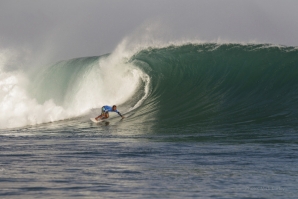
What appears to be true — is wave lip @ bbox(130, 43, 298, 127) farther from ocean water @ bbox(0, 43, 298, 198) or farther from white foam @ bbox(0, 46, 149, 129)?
white foam @ bbox(0, 46, 149, 129)

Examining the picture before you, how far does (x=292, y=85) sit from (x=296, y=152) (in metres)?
9.92

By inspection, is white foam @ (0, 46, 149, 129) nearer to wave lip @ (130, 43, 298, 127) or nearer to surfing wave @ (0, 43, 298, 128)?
surfing wave @ (0, 43, 298, 128)

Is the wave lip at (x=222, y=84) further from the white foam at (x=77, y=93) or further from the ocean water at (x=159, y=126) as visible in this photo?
the white foam at (x=77, y=93)

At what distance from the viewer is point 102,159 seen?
30.3 ft

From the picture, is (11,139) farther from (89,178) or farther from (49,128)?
(89,178)

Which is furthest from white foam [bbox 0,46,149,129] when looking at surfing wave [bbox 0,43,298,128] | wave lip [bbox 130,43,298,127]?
wave lip [bbox 130,43,298,127]

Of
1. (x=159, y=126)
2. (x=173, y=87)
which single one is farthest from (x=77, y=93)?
(x=159, y=126)

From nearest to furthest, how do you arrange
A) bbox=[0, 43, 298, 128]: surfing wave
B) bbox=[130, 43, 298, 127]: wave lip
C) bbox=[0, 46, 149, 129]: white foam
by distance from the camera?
bbox=[130, 43, 298, 127]: wave lip, bbox=[0, 43, 298, 128]: surfing wave, bbox=[0, 46, 149, 129]: white foam

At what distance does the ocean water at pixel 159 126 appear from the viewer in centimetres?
722

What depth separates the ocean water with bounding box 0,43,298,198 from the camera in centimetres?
722

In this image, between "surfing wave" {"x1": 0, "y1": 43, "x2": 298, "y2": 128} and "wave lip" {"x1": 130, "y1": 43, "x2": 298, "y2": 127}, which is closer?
"wave lip" {"x1": 130, "y1": 43, "x2": 298, "y2": 127}

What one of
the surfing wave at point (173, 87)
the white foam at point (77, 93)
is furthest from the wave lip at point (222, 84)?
the white foam at point (77, 93)

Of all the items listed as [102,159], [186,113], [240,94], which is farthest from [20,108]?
[102,159]

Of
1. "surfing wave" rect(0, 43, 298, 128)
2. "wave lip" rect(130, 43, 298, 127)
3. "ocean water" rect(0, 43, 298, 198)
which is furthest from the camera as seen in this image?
"surfing wave" rect(0, 43, 298, 128)
